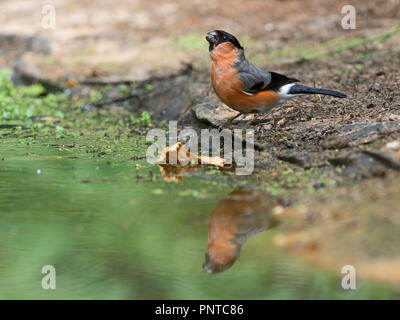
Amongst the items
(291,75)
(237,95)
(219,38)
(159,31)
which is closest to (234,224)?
(237,95)

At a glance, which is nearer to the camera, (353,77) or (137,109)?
→ (353,77)

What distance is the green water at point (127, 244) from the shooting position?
320 centimetres

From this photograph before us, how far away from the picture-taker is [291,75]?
26.3 ft

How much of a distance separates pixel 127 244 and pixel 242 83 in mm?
2261

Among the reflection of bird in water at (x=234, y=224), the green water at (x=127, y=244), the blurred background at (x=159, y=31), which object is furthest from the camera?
the blurred background at (x=159, y=31)

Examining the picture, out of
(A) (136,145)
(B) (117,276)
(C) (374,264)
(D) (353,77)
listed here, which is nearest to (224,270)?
(B) (117,276)

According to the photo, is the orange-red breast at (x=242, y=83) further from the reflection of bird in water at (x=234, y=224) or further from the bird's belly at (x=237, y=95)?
the reflection of bird in water at (x=234, y=224)

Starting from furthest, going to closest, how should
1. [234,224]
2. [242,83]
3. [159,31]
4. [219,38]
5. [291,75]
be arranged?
[159,31], [291,75], [219,38], [242,83], [234,224]

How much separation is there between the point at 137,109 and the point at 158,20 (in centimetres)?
512

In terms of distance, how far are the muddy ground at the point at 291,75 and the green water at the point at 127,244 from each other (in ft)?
0.76

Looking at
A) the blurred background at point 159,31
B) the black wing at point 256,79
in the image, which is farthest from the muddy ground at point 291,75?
the black wing at point 256,79

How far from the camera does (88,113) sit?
8172 millimetres

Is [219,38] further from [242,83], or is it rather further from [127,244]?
[127,244]

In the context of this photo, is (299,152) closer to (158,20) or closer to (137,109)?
(137,109)
